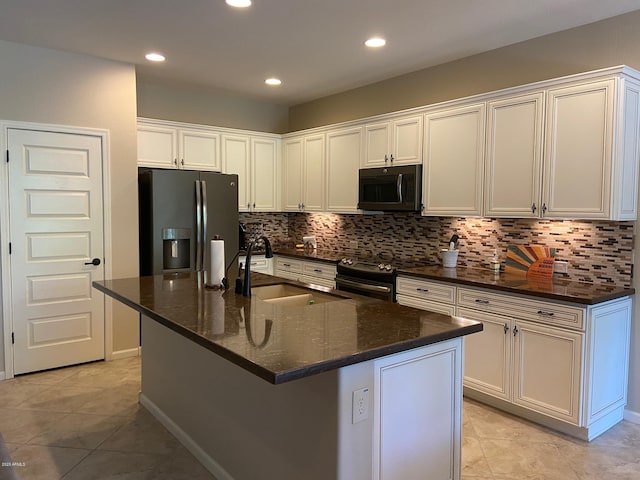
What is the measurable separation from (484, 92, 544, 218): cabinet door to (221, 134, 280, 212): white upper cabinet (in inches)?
111

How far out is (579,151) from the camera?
3.14 metres

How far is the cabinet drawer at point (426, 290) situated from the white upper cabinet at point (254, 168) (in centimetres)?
233

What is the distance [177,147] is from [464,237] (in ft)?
9.93

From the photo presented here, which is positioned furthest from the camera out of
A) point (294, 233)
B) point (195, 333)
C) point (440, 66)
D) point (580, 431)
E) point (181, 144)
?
point (294, 233)

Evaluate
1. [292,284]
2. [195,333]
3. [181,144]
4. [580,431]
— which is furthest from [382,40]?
[580,431]

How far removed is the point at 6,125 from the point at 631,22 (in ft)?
15.1

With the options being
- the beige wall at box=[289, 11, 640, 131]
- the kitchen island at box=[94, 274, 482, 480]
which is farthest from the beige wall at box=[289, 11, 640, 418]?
the kitchen island at box=[94, 274, 482, 480]

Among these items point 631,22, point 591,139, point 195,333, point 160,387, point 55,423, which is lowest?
point 55,423

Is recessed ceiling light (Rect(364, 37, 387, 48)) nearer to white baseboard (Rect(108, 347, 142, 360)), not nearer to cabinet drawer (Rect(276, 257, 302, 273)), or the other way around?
cabinet drawer (Rect(276, 257, 302, 273))

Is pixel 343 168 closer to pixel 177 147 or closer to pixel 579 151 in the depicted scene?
pixel 177 147

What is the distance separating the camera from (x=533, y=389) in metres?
3.14

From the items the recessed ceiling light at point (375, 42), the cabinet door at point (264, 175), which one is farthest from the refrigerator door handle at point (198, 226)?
the recessed ceiling light at point (375, 42)

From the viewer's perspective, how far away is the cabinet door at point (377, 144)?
4.52 meters

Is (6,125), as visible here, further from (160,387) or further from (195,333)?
(195,333)
